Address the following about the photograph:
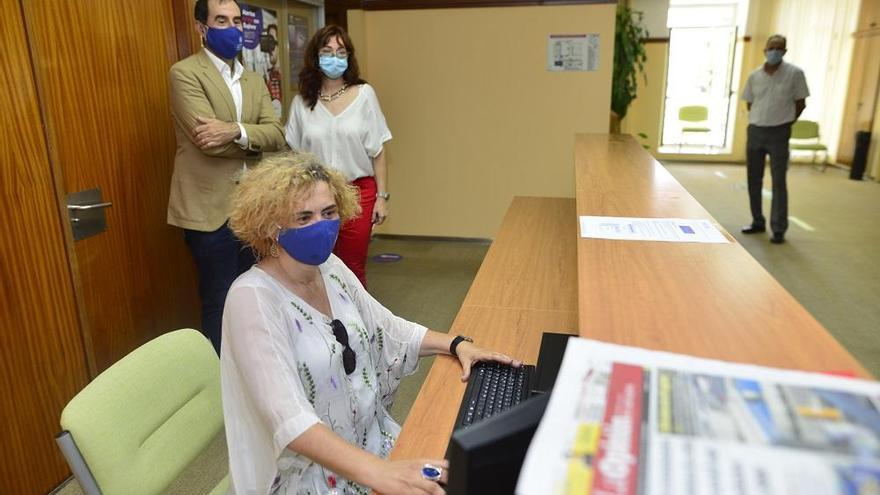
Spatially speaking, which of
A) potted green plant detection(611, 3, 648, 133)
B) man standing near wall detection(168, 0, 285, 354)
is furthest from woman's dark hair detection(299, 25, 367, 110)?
potted green plant detection(611, 3, 648, 133)

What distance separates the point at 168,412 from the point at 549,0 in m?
3.98

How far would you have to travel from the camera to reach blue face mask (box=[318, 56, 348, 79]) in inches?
108

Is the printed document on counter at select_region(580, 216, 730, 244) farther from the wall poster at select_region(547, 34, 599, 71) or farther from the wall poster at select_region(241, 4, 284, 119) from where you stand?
the wall poster at select_region(547, 34, 599, 71)

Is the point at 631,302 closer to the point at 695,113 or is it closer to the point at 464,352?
the point at 464,352

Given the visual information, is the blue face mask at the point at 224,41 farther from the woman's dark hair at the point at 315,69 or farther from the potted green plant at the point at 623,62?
the potted green plant at the point at 623,62

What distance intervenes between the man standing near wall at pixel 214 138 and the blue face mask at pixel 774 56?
4091 mm

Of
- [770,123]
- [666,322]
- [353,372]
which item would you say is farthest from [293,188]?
[770,123]

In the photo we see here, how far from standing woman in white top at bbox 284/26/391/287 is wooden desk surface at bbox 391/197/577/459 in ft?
2.34

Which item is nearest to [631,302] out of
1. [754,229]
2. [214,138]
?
[214,138]

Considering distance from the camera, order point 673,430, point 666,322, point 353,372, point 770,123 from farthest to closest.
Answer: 1. point 770,123
2. point 353,372
3. point 666,322
4. point 673,430

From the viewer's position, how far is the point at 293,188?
1253 mm

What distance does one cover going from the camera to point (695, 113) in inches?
375

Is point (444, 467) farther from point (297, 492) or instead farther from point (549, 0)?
point (549, 0)

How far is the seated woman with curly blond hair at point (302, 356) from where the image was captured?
1.07m
